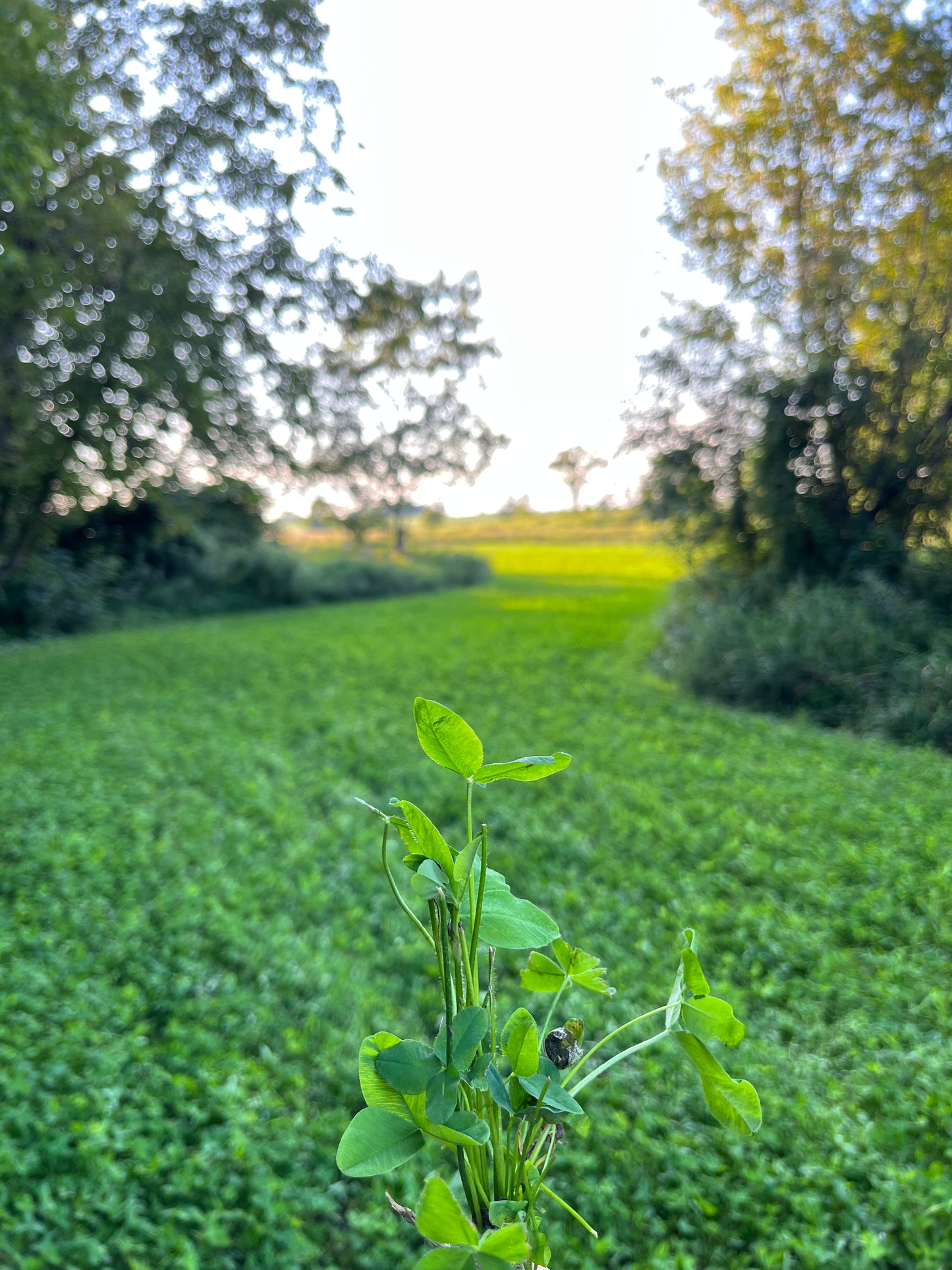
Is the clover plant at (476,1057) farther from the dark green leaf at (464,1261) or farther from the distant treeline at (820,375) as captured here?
the distant treeline at (820,375)

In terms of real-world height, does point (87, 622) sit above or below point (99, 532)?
below

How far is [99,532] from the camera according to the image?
510 inches

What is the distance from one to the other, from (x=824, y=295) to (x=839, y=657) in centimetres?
397

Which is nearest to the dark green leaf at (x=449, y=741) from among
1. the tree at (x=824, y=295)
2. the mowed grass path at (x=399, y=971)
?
the mowed grass path at (x=399, y=971)

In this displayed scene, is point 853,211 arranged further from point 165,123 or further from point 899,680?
point 165,123

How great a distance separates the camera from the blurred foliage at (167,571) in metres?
10.5

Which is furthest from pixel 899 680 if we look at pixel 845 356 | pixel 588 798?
pixel 845 356

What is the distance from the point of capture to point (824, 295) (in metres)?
7.24

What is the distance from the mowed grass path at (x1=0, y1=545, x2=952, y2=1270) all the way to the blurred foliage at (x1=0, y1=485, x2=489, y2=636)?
562 centimetres

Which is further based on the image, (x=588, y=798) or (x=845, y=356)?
(x=845, y=356)

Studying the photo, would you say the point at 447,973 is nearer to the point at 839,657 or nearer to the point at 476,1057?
the point at 476,1057

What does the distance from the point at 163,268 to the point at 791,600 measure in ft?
22.4

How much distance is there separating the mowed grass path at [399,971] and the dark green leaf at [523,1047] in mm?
1414

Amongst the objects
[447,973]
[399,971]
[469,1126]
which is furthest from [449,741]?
[399,971]
